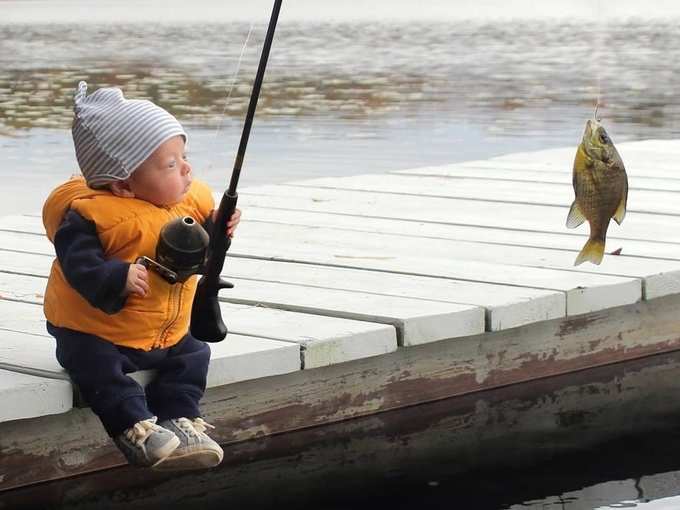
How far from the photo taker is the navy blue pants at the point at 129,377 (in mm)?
3887

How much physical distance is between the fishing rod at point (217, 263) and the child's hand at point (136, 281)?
0.84 feet

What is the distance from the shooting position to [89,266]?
378 cm

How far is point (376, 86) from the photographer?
767 inches

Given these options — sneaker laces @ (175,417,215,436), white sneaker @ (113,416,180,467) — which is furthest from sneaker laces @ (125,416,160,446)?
sneaker laces @ (175,417,215,436)

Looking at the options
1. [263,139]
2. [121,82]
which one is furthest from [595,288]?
[121,82]

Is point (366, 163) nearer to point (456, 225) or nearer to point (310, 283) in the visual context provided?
point (456, 225)

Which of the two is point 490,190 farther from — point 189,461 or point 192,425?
point 189,461

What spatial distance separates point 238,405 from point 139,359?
686mm

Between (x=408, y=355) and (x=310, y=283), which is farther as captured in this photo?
(x=310, y=283)

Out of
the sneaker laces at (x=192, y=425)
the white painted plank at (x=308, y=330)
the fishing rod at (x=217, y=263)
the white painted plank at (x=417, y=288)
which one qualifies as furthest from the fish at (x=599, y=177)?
the sneaker laces at (x=192, y=425)

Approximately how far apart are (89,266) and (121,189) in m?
0.27

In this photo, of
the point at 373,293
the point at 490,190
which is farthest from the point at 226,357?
the point at 490,190

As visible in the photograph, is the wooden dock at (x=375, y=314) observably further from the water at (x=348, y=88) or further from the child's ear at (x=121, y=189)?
the water at (x=348, y=88)

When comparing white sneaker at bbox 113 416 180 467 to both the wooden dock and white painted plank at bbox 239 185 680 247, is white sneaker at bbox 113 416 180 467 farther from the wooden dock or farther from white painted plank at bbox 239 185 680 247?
white painted plank at bbox 239 185 680 247
